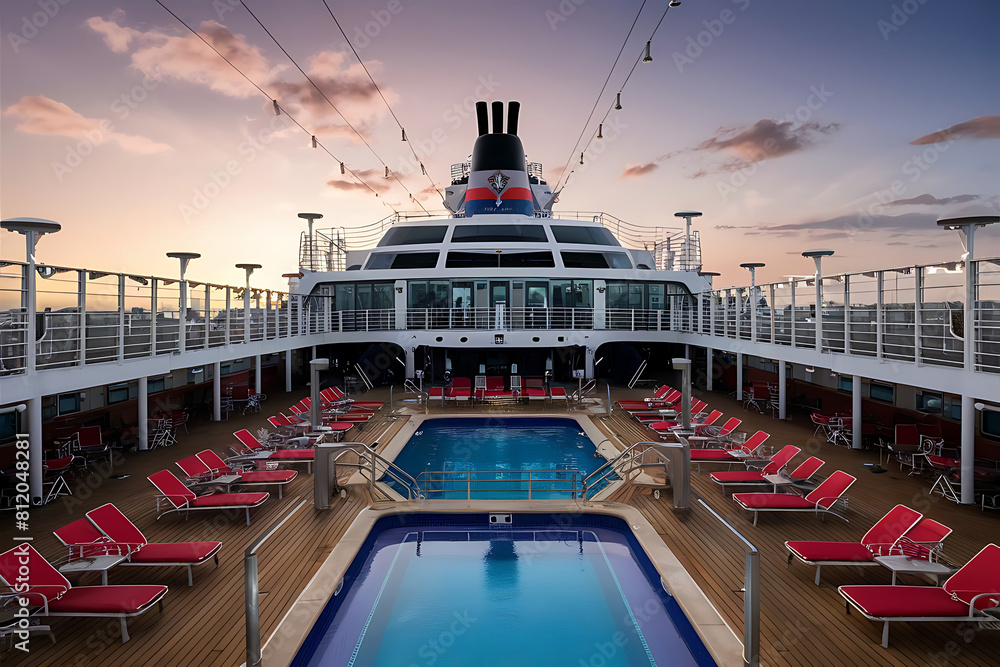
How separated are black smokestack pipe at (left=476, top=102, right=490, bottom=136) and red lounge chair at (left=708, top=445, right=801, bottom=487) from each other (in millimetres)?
19169

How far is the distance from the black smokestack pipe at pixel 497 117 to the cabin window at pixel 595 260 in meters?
6.49

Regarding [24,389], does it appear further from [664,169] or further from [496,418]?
[664,169]

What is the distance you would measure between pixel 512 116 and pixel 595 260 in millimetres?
7544

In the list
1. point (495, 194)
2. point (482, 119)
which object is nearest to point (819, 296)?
point (495, 194)

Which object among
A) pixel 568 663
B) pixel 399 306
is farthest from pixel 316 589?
pixel 399 306

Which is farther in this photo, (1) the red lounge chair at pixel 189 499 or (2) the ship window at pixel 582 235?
(2) the ship window at pixel 582 235

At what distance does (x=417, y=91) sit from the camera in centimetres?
1386

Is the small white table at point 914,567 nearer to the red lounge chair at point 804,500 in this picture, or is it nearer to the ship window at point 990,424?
the red lounge chair at point 804,500

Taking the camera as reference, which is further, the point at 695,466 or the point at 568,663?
the point at 695,466

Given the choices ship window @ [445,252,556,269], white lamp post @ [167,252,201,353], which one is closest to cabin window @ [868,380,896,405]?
ship window @ [445,252,556,269]

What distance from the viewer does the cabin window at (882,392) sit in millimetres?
10859

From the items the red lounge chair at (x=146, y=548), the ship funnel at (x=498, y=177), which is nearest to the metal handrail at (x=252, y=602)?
the red lounge chair at (x=146, y=548)

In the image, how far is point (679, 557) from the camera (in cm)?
596

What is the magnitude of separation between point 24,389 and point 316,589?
15.9 feet
